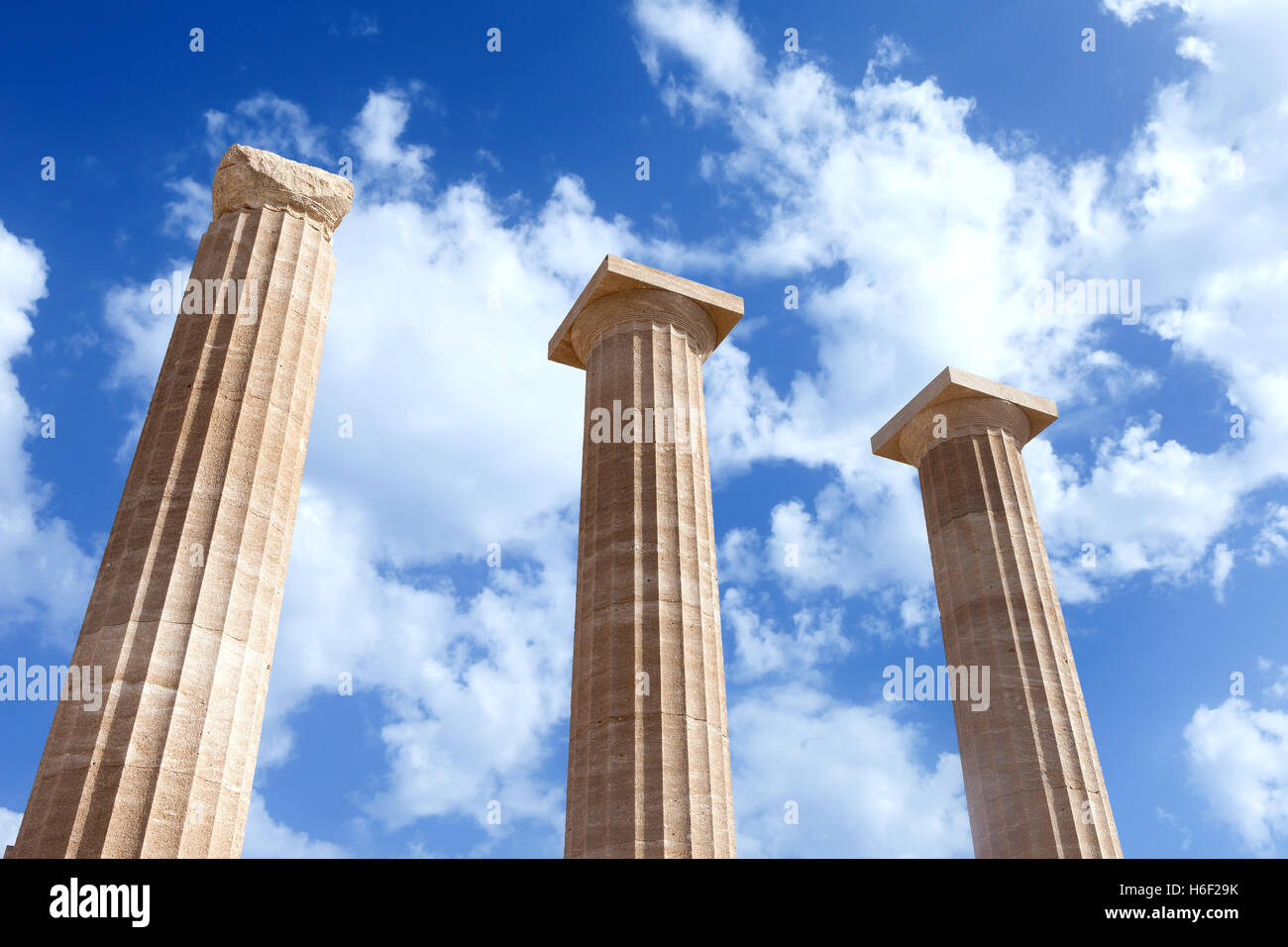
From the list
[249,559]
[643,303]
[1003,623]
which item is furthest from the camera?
[1003,623]

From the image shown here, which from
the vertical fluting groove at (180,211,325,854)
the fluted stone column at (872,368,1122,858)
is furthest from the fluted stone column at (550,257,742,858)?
the fluted stone column at (872,368,1122,858)

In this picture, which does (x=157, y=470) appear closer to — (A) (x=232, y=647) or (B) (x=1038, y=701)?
(A) (x=232, y=647)

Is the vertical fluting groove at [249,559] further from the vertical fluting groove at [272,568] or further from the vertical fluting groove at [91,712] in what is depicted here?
the vertical fluting groove at [91,712]

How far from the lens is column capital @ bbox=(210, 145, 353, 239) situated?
30703mm

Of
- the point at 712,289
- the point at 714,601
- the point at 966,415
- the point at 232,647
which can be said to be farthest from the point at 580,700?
the point at 966,415

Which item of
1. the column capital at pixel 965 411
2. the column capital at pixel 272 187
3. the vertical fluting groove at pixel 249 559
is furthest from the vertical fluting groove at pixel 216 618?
the column capital at pixel 965 411

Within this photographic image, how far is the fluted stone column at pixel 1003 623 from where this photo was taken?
3591 cm

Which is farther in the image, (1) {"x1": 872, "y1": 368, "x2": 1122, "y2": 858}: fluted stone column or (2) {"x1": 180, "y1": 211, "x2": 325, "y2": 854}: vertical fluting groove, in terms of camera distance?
(1) {"x1": 872, "y1": 368, "x2": 1122, "y2": 858}: fluted stone column

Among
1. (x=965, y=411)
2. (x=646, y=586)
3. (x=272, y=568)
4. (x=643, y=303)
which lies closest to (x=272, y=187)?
(x=272, y=568)

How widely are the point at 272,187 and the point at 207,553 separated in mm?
11676

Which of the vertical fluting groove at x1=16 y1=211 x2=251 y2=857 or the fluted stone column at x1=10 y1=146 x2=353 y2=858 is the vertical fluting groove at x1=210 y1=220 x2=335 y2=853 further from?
the vertical fluting groove at x1=16 y1=211 x2=251 y2=857

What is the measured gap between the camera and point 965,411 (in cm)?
4562

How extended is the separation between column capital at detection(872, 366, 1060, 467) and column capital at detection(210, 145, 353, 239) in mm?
25847

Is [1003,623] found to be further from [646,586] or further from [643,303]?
[643,303]
